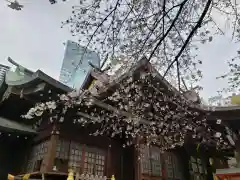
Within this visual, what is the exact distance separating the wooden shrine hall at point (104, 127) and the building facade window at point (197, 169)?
4.0 inches

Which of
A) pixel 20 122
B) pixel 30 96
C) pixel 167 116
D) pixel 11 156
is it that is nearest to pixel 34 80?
pixel 30 96

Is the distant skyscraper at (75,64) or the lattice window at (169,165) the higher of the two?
the distant skyscraper at (75,64)

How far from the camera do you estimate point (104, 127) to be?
763cm

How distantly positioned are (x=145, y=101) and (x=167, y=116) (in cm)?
113

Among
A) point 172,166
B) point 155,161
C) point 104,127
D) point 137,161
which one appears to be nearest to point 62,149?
point 104,127

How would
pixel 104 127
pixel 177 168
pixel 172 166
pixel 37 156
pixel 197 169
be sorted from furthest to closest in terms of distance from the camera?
1. pixel 197 169
2. pixel 177 168
3. pixel 172 166
4. pixel 104 127
5. pixel 37 156

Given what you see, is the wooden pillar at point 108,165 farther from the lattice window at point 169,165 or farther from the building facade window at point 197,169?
the building facade window at point 197,169

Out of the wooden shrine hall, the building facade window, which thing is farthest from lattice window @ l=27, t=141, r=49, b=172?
the building facade window

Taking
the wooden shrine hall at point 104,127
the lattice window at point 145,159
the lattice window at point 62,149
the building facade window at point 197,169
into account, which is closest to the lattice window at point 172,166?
the wooden shrine hall at point 104,127

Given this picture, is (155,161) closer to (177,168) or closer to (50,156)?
(177,168)

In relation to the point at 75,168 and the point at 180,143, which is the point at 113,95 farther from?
the point at 180,143

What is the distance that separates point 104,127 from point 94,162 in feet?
3.85

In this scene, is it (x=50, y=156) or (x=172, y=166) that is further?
(x=172, y=166)

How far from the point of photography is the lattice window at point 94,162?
6.95 m
